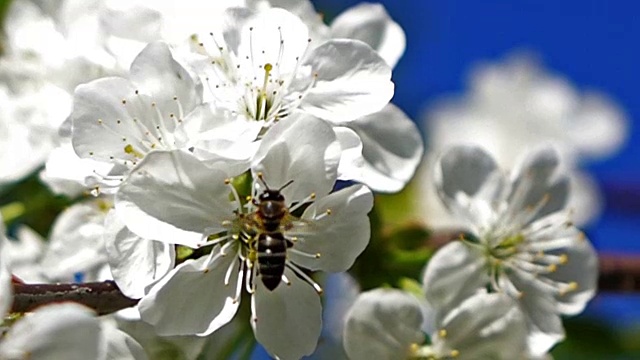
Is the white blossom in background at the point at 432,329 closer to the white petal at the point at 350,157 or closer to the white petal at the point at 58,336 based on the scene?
the white petal at the point at 350,157

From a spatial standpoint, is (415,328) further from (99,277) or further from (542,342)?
(99,277)

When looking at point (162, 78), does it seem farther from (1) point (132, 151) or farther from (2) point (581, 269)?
(2) point (581, 269)

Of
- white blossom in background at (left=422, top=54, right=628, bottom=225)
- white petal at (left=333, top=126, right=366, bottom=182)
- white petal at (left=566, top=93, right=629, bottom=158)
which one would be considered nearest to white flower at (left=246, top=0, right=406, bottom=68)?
white petal at (left=333, top=126, right=366, bottom=182)

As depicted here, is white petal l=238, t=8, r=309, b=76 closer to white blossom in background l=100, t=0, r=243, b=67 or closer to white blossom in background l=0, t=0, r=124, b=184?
white blossom in background l=100, t=0, r=243, b=67

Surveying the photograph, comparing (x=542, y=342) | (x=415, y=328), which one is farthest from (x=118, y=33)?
(x=542, y=342)

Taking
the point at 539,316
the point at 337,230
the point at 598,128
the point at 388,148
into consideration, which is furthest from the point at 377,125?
the point at 598,128
